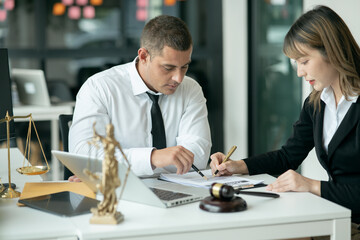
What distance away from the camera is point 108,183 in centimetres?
131

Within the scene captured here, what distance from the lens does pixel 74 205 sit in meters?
1.51

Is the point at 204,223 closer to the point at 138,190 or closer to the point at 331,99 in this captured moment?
the point at 138,190

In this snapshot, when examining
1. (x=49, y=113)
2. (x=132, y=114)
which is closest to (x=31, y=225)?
(x=132, y=114)

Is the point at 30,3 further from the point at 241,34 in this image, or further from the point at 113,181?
the point at 113,181

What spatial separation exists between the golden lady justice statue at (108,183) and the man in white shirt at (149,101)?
0.63 meters

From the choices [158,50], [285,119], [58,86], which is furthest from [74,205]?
[58,86]

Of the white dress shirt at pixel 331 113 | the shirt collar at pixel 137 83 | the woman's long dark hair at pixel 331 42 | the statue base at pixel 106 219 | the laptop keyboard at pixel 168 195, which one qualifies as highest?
the woman's long dark hair at pixel 331 42

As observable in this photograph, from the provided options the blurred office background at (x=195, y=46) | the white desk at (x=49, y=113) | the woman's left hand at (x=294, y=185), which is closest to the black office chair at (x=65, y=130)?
the woman's left hand at (x=294, y=185)

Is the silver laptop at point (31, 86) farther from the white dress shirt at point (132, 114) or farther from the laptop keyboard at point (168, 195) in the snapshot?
the laptop keyboard at point (168, 195)

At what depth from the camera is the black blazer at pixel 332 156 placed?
169 centimetres

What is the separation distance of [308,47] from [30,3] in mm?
3764

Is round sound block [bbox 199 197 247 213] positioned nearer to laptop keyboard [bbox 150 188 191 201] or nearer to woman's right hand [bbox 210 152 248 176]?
laptop keyboard [bbox 150 188 191 201]

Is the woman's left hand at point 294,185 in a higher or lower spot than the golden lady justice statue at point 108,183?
lower

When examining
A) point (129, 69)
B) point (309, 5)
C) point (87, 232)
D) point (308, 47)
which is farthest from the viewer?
point (309, 5)
